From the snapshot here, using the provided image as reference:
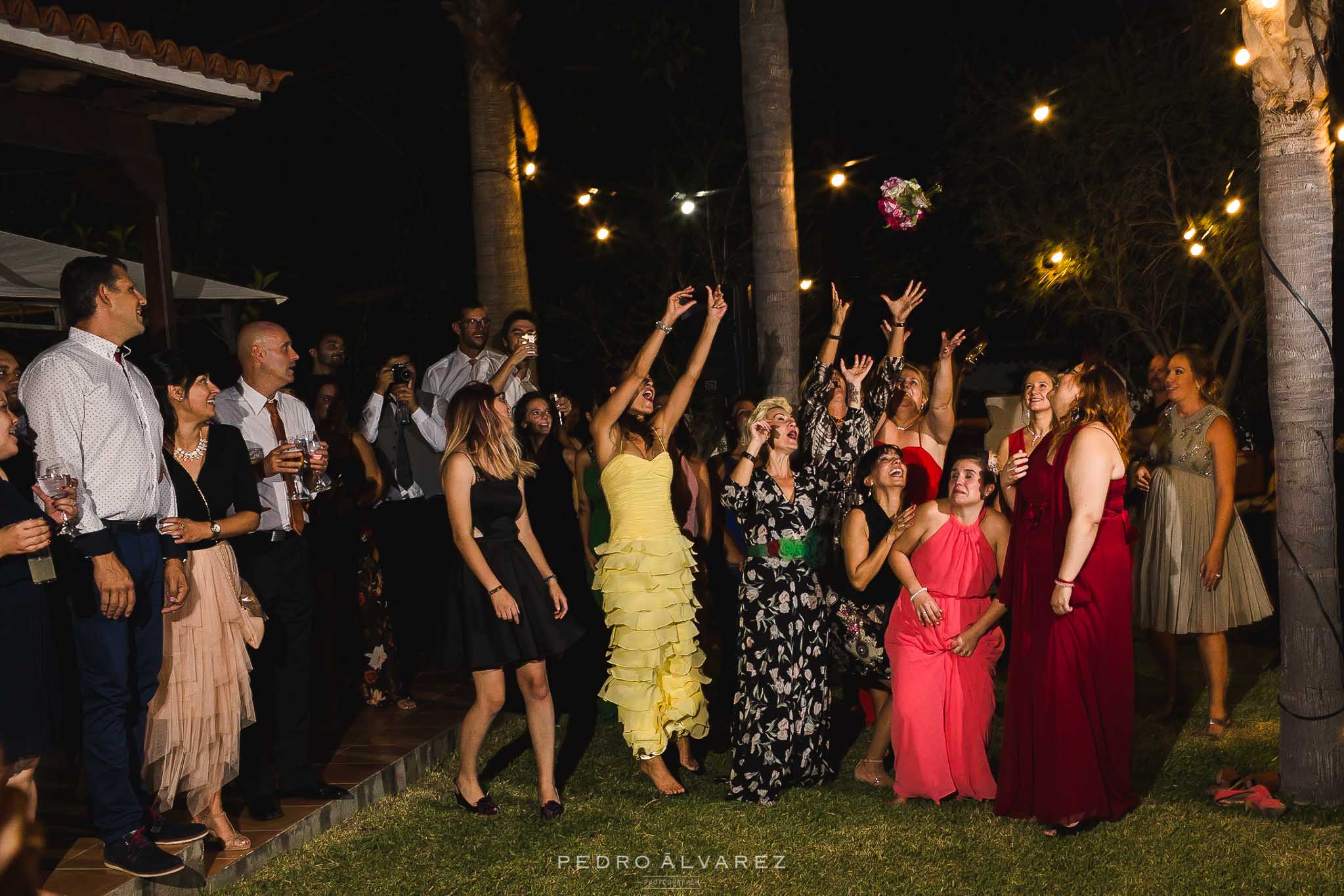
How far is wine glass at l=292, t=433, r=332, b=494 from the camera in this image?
4656mm

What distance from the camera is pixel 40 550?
3660 mm

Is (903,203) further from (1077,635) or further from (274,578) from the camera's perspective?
(274,578)

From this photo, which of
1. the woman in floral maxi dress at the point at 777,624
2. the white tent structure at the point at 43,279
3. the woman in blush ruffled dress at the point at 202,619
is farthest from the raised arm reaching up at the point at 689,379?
the white tent structure at the point at 43,279

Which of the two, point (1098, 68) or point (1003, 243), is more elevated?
point (1098, 68)

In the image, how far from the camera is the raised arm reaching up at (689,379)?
5480mm

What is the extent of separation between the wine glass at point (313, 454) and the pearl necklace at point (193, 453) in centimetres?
34

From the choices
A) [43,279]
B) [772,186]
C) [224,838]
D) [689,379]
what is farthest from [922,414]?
[43,279]

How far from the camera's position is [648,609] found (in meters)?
5.22

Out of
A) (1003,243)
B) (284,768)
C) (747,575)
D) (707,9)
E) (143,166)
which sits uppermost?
(707,9)

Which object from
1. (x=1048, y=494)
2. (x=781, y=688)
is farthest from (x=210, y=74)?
(x=1048, y=494)

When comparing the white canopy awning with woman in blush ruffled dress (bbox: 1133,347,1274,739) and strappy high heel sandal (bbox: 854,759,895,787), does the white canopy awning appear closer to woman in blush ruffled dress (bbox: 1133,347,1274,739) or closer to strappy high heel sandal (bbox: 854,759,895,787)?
strappy high heel sandal (bbox: 854,759,895,787)

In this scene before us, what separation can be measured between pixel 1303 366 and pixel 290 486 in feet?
13.2

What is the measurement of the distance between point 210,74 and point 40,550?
8.50 feet

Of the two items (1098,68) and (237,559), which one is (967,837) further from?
(1098,68)
